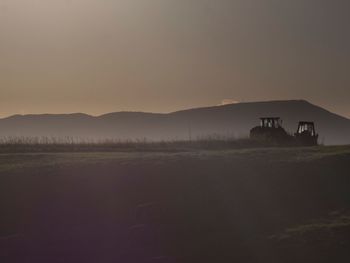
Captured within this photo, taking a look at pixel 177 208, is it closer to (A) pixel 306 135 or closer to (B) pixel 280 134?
(B) pixel 280 134

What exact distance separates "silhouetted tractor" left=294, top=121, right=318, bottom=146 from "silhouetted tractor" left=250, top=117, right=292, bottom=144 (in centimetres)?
87

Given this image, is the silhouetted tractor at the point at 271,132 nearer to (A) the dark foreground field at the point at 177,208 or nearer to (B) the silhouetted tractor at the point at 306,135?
(B) the silhouetted tractor at the point at 306,135

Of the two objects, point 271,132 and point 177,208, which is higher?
point 271,132

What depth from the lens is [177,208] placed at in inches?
1016

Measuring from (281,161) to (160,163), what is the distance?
6347 millimetres

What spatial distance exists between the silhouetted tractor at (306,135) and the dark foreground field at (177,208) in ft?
56.6

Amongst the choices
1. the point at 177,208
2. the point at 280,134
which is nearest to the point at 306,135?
the point at 280,134

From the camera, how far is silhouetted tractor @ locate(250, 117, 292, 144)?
49812 millimetres

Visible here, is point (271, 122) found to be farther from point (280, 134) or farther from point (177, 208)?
point (177, 208)

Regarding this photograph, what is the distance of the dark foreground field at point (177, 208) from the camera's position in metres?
22.0

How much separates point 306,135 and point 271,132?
9.81ft

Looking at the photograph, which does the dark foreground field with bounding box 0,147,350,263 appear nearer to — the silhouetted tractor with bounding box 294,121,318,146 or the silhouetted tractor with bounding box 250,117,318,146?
the silhouetted tractor with bounding box 250,117,318,146

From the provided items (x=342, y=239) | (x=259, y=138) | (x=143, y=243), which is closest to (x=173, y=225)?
(x=143, y=243)

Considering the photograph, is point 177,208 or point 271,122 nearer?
point 177,208
